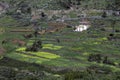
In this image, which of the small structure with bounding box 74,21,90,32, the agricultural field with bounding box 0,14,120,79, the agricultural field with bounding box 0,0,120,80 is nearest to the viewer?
the agricultural field with bounding box 0,0,120,80

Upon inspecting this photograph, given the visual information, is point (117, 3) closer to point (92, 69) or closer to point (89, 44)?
point (89, 44)

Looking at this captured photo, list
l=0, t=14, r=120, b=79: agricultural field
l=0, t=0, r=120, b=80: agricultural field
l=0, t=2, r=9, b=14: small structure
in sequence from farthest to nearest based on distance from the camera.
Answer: l=0, t=2, r=9, b=14: small structure, l=0, t=14, r=120, b=79: agricultural field, l=0, t=0, r=120, b=80: agricultural field

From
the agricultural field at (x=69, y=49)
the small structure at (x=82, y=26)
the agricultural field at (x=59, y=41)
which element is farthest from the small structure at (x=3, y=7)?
the small structure at (x=82, y=26)

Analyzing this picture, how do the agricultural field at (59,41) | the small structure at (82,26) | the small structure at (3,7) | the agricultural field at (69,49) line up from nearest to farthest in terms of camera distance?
the agricultural field at (59,41) → the agricultural field at (69,49) → the small structure at (82,26) → the small structure at (3,7)

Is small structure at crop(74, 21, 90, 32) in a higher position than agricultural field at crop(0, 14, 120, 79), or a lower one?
higher

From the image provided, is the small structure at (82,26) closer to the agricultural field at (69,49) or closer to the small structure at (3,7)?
the agricultural field at (69,49)

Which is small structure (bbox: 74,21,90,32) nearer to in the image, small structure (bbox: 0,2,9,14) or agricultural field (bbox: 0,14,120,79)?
agricultural field (bbox: 0,14,120,79)

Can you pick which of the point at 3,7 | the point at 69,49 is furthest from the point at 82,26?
the point at 3,7

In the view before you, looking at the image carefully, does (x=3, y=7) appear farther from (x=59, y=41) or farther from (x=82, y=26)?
(x=59, y=41)

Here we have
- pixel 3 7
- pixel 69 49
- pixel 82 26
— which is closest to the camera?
pixel 69 49

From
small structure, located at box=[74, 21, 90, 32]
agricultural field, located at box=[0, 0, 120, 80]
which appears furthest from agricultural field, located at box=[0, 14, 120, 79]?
small structure, located at box=[74, 21, 90, 32]

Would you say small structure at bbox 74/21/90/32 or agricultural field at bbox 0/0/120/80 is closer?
agricultural field at bbox 0/0/120/80
